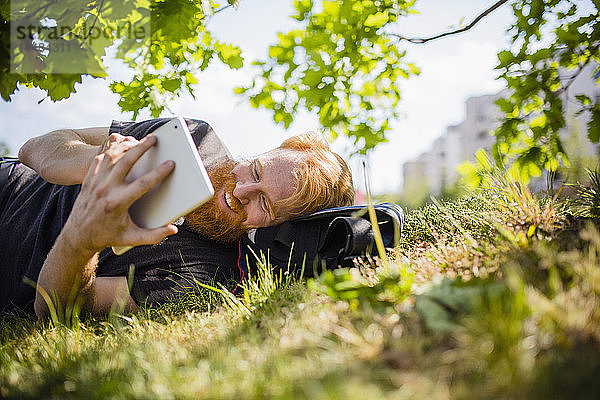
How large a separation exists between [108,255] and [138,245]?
66cm

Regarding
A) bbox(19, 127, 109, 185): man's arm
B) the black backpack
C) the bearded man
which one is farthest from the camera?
bbox(19, 127, 109, 185): man's arm

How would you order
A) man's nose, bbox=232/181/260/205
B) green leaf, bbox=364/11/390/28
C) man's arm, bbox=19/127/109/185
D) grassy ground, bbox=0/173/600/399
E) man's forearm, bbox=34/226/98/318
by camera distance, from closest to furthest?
grassy ground, bbox=0/173/600/399 < man's forearm, bbox=34/226/98/318 < green leaf, bbox=364/11/390/28 < man's arm, bbox=19/127/109/185 < man's nose, bbox=232/181/260/205

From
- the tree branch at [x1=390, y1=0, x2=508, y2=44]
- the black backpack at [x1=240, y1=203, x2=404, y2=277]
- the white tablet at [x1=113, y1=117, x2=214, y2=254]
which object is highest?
the tree branch at [x1=390, y1=0, x2=508, y2=44]

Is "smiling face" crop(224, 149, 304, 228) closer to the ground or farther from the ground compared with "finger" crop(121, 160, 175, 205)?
closer to the ground

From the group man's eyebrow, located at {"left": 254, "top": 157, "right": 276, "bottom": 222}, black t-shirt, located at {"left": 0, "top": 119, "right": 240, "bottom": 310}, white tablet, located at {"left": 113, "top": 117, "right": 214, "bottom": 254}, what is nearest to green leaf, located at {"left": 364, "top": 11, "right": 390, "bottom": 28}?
white tablet, located at {"left": 113, "top": 117, "right": 214, "bottom": 254}

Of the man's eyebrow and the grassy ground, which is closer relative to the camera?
the grassy ground

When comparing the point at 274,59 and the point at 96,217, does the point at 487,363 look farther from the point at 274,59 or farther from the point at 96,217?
the point at 274,59

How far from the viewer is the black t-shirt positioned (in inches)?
83.0

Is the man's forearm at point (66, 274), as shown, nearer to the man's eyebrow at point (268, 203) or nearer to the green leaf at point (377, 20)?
the man's eyebrow at point (268, 203)

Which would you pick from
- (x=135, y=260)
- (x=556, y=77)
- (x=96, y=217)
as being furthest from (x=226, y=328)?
(x=556, y=77)

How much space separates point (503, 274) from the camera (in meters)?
1.19

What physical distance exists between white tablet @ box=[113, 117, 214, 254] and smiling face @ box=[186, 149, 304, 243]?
87 cm

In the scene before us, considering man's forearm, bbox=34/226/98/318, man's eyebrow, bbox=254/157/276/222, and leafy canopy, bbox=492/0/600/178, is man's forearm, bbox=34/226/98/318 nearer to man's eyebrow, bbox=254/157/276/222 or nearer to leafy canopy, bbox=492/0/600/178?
man's eyebrow, bbox=254/157/276/222

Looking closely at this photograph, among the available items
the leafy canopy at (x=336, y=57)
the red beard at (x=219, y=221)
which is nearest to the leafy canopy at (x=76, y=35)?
the leafy canopy at (x=336, y=57)
